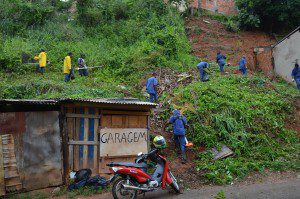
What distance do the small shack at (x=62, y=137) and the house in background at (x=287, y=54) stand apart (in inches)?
490

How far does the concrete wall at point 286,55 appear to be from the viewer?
17953 millimetres

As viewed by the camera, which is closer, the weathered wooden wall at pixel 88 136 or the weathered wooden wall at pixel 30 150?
the weathered wooden wall at pixel 30 150

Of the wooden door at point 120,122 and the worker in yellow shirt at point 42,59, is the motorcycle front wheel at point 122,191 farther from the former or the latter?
the worker in yellow shirt at point 42,59

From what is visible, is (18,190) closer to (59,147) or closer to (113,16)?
(59,147)

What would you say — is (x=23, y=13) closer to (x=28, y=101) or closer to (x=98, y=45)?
(x=98, y=45)

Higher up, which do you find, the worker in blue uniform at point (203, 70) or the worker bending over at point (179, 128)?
the worker in blue uniform at point (203, 70)

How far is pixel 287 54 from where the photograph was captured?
61.5 feet

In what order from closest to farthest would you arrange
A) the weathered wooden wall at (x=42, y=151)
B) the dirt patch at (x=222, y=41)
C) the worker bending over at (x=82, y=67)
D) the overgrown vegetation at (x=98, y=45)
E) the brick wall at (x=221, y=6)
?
the weathered wooden wall at (x=42, y=151)
the overgrown vegetation at (x=98, y=45)
the worker bending over at (x=82, y=67)
the dirt patch at (x=222, y=41)
the brick wall at (x=221, y=6)

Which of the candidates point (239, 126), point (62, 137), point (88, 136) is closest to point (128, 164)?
point (88, 136)

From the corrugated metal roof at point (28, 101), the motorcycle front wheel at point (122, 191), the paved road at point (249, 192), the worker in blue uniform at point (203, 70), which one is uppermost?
the worker in blue uniform at point (203, 70)

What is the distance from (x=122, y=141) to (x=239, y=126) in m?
4.61

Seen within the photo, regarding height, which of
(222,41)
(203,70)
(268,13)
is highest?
(268,13)

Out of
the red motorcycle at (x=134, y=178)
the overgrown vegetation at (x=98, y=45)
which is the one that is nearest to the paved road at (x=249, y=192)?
the red motorcycle at (x=134, y=178)

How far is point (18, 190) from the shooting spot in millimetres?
7715
